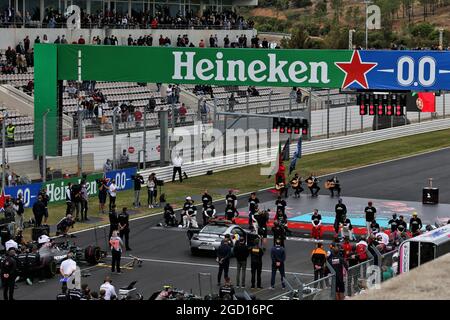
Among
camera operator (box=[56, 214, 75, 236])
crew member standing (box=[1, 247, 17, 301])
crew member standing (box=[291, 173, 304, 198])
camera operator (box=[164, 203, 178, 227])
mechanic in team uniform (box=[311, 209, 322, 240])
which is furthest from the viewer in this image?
crew member standing (box=[291, 173, 304, 198])

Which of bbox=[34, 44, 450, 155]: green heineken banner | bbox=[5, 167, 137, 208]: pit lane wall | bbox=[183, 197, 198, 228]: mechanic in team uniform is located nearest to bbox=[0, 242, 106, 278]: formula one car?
bbox=[183, 197, 198, 228]: mechanic in team uniform

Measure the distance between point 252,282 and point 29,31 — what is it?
32.8 m

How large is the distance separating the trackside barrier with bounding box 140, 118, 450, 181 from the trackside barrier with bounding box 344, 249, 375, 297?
2067cm

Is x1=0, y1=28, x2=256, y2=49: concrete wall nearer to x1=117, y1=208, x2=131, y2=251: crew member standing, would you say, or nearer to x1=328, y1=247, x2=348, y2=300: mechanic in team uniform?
x1=117, y1=208, x2=131, y2=251: crew member standing

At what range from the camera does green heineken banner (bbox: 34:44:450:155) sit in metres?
34.5

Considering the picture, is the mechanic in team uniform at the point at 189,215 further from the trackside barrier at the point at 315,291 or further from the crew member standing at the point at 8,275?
the trackside barrier at the point at 315,291

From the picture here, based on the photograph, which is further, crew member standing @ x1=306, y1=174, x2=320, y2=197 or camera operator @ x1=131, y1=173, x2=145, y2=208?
crew member standing @ x1=306, y1=174, x2=320, y2=197

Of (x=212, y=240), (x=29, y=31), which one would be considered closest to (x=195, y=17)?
(x=29, y=31)

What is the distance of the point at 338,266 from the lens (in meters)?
22.3

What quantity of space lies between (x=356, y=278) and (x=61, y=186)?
17425 mm

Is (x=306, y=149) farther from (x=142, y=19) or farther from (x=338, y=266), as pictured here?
(x=338, y=266)

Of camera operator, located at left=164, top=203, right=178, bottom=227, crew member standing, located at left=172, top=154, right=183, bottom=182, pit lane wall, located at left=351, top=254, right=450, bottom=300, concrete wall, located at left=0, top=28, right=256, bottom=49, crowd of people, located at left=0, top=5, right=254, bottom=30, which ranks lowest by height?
camera operator, located at left=164, top=203, right=178, bottom=227

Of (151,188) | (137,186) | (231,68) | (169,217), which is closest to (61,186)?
(137,186)

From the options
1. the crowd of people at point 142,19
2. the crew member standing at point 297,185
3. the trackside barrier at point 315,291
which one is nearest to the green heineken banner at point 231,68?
the crew member standing at point 297,185
